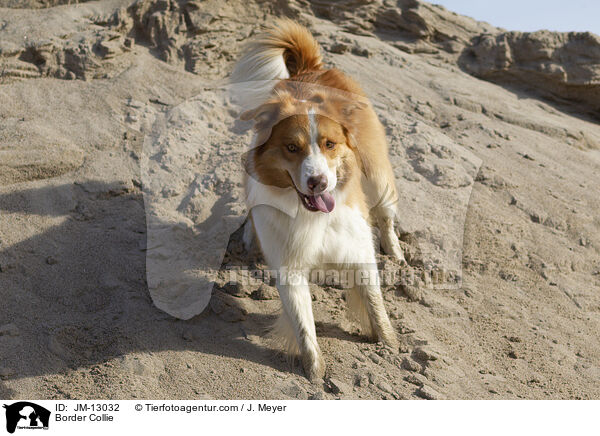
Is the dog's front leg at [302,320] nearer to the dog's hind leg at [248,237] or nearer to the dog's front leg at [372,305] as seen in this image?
the dog's front leg at [372,305]

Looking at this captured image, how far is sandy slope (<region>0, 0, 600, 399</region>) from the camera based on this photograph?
3.20m

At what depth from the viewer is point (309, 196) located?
2.87 metres

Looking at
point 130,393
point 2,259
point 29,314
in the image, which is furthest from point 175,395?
point 2,259

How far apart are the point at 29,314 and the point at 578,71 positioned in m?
7.99

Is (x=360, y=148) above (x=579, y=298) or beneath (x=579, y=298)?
above

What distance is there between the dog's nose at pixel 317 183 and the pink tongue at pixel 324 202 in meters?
0.09

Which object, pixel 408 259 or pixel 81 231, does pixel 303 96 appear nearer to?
pixel 408 259

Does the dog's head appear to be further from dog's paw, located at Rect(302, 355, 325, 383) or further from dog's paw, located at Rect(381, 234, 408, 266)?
dog's paw, located at Rect(381, 234, 408, 266)

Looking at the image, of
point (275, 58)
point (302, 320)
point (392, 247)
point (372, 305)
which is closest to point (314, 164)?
point (302, 320)

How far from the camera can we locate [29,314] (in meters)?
3.50

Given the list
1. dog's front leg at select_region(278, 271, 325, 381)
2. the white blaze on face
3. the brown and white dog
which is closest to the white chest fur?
the brown and white dog

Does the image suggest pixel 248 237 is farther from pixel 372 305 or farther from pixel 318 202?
pixel 318 202

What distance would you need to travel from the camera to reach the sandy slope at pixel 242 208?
3.20 m

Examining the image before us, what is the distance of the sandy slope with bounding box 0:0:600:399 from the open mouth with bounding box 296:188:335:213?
1.03 m
